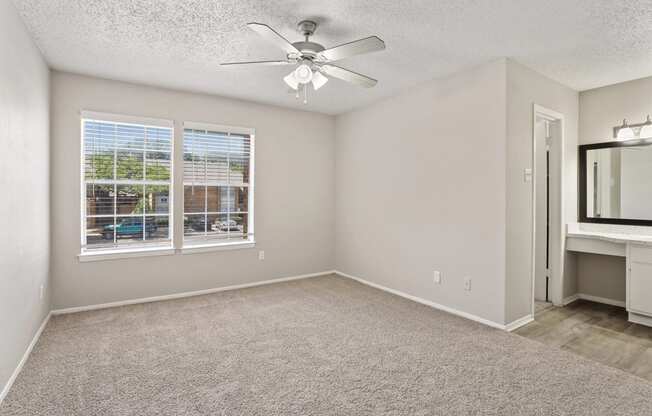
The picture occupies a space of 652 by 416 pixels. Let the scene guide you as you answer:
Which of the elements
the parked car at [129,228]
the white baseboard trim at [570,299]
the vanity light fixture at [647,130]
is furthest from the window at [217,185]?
the vanity light fixture at [647,130]

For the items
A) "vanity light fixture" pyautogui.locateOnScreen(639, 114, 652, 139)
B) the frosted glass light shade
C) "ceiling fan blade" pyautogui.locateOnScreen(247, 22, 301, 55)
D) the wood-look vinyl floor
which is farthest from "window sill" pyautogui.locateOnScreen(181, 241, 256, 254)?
"vanity light fixture" pyautogui.locateOnScreen(639, 114, 652, 139)

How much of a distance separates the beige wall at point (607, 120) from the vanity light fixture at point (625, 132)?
0.07 metres

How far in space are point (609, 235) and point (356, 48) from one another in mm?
3536

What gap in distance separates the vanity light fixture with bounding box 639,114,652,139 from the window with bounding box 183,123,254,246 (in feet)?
15.4

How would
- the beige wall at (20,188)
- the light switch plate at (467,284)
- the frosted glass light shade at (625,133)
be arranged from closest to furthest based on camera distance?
1. the beige wall at (20,188)
2. the light switch plate at (467,284)
3. the frosted glass light shade at (625,133)

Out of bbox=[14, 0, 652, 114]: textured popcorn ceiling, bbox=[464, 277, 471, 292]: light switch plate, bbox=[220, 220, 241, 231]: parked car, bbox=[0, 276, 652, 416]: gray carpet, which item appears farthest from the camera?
bbox=[220, 220, 241, 231]: parked car

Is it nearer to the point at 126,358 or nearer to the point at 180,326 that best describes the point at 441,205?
the point at 180,326

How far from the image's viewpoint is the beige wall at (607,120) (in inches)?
149

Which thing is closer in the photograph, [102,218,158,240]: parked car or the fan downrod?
the fan downrod

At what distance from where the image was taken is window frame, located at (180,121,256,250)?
4.39 meters

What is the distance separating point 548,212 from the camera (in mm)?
4148

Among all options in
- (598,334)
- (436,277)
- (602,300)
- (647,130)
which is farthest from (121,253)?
(647,130)

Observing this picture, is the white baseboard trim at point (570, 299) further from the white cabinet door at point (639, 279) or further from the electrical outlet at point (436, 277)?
the electrical outlet at point (436, 277)

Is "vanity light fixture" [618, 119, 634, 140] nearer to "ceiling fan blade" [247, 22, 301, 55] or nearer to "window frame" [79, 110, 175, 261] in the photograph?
"ceiling fan blade" [247, 22, 301, 55]
